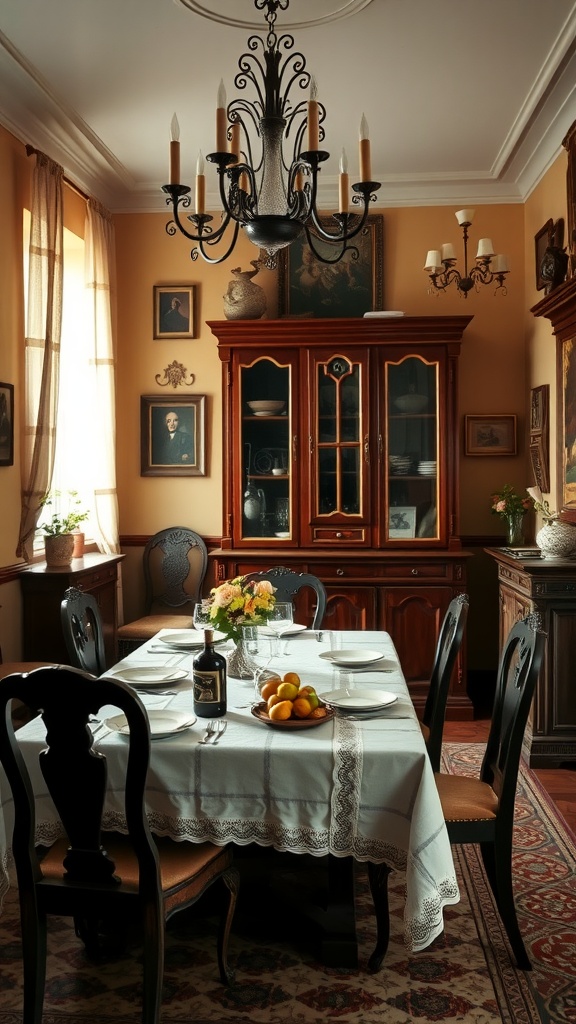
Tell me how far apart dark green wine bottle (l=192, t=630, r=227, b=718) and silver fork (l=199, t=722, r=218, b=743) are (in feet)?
0.19

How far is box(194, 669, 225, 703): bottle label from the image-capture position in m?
2.41

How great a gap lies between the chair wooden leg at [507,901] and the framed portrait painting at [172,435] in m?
3.84

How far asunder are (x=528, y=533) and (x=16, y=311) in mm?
3457

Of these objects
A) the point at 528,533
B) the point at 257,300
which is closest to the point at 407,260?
the point at 257,300

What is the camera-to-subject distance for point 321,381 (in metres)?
5.40

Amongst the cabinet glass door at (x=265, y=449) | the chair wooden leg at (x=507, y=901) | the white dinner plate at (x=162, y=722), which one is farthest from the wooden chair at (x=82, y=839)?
the cabinet glass door at (x=265, y=449)

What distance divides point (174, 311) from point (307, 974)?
14.7 feet

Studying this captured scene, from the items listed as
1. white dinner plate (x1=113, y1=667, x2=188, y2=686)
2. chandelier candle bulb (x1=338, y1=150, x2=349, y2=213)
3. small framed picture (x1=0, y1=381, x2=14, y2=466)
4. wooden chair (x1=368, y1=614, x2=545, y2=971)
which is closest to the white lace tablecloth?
wooden chair (x1=368, y1=614, x2=545, y2=971)

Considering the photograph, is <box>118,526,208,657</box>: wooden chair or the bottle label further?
<box>118,526,208,657</box>: wooden chair

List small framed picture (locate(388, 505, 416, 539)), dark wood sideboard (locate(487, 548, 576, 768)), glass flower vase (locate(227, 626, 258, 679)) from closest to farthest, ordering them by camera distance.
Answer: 1. glass flower vase (locate(227, 626, 258, 679))
2. dark wood sideboard (locate(487, 548, 576, 768))
3. small framed picture (locate(388, 505, 416, 539))

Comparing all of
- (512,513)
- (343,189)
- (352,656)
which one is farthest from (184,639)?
(512,513)

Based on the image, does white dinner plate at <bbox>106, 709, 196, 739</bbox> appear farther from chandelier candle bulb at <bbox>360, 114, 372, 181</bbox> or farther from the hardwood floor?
the hardwood floor

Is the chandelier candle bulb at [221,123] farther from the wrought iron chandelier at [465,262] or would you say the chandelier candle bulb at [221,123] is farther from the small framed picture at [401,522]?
the small framed picture at [401,522]

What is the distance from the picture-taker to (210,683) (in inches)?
94.9
